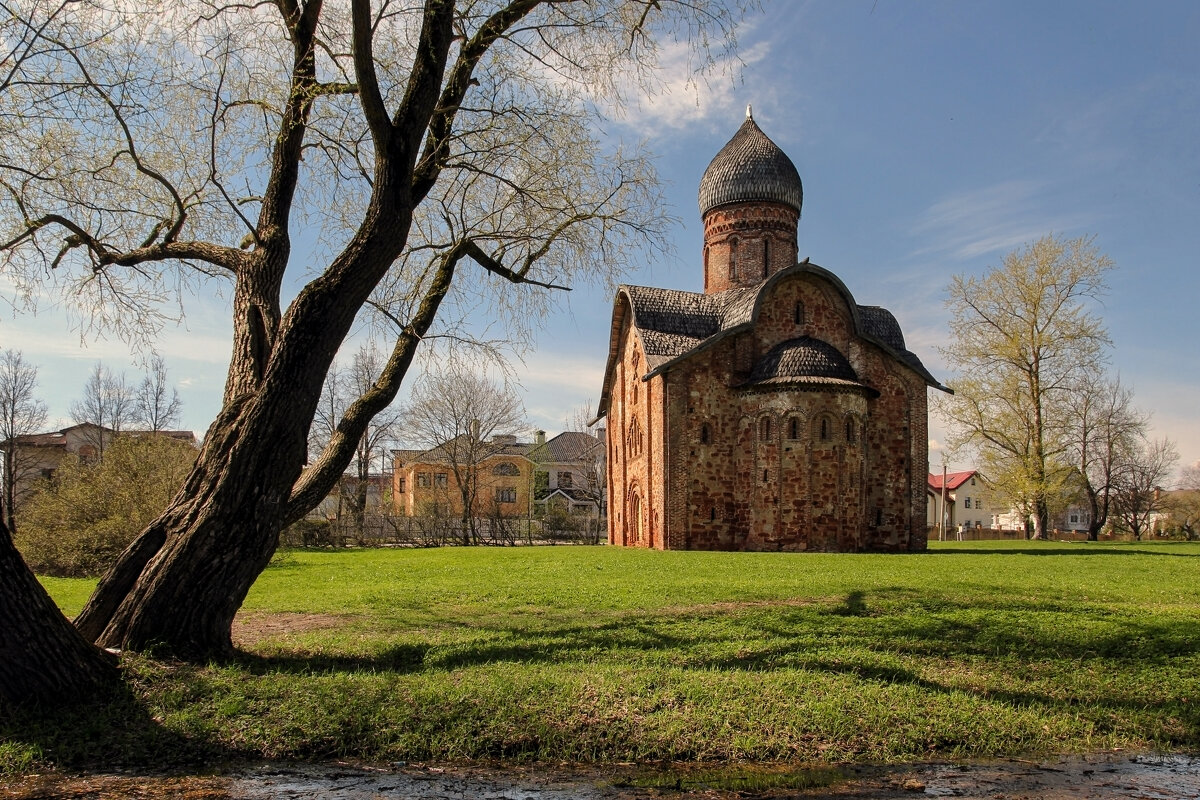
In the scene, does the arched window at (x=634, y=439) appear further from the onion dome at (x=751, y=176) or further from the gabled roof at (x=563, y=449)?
the gabled roof at (x=563, y=449)

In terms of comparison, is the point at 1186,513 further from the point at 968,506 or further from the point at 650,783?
the point at 650,783

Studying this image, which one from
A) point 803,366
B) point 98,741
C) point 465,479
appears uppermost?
point 803,366

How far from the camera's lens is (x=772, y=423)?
24.3 meters

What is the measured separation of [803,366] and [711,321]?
4.60m

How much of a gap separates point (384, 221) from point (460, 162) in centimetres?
150

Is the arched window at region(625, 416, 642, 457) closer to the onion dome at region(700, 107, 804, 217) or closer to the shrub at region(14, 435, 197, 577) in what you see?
the onion dome at region(700, 107, 804, 217)

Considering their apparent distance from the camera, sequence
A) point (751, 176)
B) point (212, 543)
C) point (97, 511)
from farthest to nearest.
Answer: point (751, 176) < point (97, 511) < point (212, 543)

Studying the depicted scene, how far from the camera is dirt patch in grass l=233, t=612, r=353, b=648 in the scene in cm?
812

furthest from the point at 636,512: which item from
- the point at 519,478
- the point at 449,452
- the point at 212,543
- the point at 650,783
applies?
the point at 519,478

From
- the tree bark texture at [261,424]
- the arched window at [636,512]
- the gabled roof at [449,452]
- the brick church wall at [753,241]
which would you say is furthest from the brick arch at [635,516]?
the tree bark texture at [261,424]

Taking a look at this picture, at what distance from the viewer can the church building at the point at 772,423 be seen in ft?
78.7

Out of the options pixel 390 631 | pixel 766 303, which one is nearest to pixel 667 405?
pixel 766 303

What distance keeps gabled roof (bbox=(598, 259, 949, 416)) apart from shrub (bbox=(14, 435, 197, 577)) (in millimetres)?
13781

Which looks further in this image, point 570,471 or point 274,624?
point 570,471
